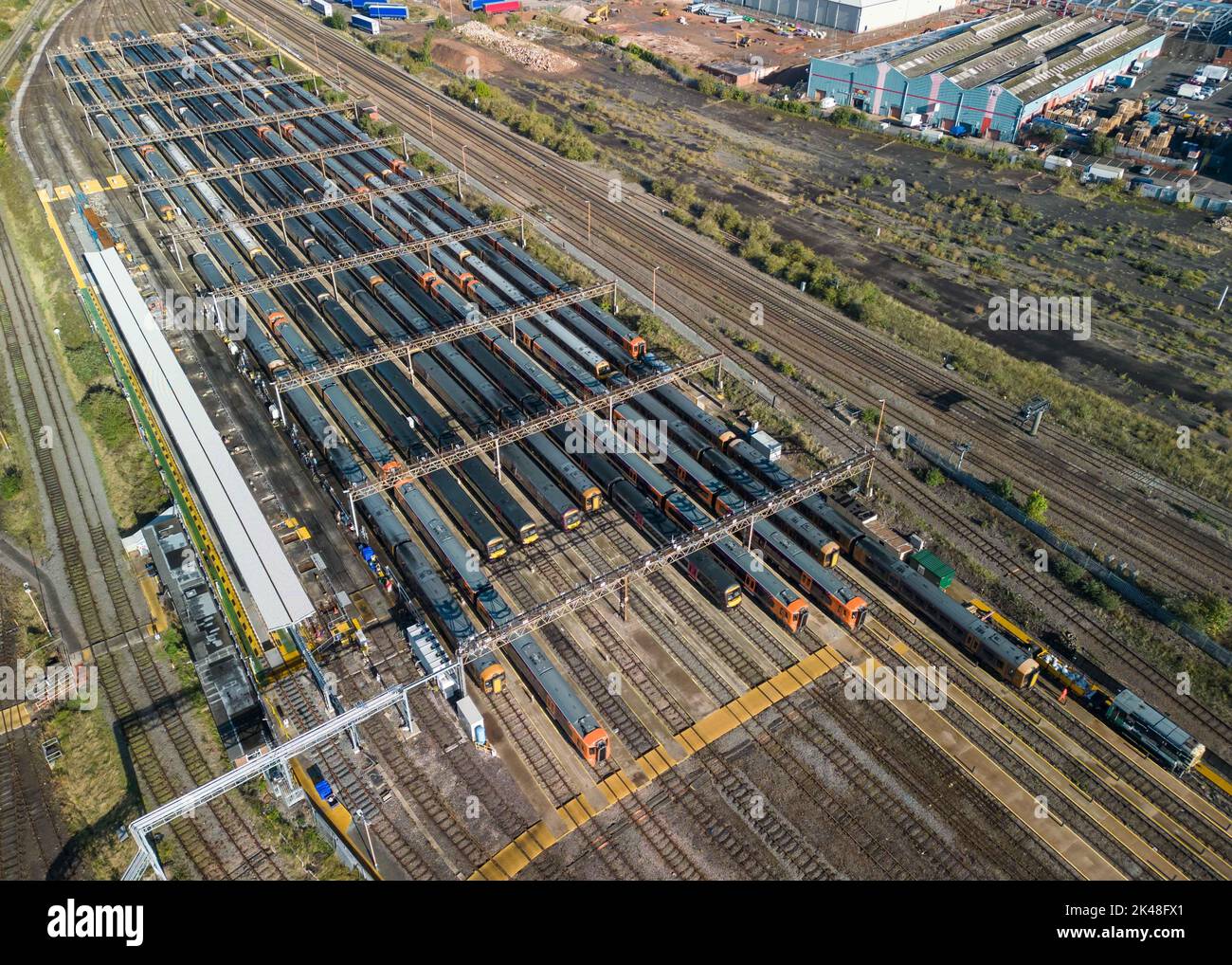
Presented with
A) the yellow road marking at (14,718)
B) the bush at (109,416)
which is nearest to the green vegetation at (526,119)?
the bush at (109,416)

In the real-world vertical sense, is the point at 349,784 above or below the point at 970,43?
below

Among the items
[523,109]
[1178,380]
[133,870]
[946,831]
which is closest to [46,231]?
[523,109]

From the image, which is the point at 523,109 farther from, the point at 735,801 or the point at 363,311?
the point at 735,801

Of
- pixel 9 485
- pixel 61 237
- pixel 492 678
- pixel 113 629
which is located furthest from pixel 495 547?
pixel 61 237

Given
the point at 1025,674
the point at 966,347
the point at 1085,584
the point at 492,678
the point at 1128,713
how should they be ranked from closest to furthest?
1. the point at 1128,713
2. the point at 492,678
3. the point at 1025,674
4. the point at 1085,584
5. the point at 966,347

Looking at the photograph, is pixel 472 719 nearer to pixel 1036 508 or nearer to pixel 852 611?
pixel 852 611

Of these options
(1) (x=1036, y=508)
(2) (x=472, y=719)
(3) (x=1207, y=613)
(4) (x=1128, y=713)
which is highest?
(1) (x=1036, y=508)

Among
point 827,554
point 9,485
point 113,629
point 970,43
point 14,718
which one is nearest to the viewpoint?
point 14,718
